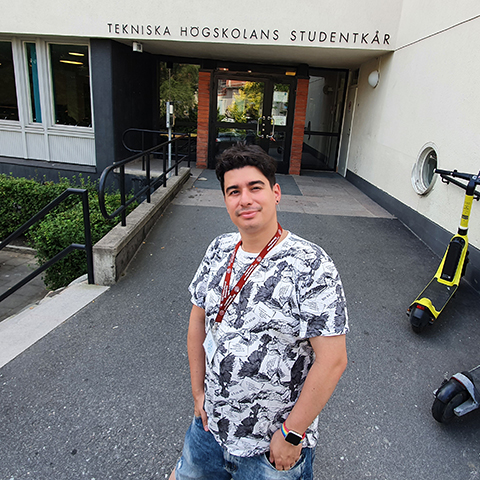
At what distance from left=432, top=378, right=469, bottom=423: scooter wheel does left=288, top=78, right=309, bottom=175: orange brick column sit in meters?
8.51

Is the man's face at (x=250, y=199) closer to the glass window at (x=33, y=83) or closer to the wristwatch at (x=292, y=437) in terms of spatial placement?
the wristwatch at (x=292, y=437)

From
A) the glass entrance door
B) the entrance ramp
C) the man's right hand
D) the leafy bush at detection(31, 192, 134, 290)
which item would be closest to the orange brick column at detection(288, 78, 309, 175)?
the glass entrance door

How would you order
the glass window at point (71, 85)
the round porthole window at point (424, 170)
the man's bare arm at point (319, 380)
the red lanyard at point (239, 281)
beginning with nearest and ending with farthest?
the man's bare arm at point (319, 380), the red lanyard at point (239, 281), the round porthole window at point (424, 170), the glass window at point (71, 85)

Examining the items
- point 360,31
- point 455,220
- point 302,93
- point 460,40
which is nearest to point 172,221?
point 455,220

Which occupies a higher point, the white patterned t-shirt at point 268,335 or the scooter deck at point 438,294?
the white patterned t-shirt at point 268,335

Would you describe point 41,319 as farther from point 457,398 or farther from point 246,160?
point 457,398

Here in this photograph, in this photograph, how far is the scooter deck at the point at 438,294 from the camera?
11.2 ft

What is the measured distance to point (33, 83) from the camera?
919 cm

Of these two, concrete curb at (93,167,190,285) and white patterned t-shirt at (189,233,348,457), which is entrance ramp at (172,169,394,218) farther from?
white patterned t-shirt at (189,233,348,457)

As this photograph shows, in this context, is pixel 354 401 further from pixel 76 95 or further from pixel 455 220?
pixel 76 95

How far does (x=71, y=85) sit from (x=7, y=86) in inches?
64.9

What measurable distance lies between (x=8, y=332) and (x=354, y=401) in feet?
9.16

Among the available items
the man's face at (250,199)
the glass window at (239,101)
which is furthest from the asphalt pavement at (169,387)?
the glass window at (239,101)

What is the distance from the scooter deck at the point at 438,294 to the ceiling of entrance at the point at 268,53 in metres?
5.73
